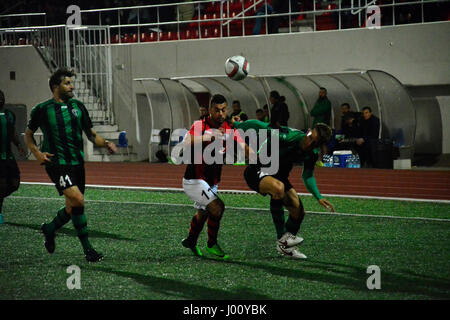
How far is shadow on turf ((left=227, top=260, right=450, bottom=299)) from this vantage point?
21.5 feet

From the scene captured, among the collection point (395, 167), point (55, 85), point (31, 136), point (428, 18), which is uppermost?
point (428, 18)

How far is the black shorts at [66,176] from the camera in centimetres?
789

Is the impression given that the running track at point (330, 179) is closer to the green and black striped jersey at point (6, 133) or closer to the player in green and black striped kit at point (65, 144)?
the green and black striped jersey at point (6, 133)

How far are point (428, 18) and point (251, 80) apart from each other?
17.9 feet

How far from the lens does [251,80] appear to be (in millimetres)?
22219

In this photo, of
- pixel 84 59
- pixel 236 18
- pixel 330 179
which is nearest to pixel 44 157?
pixel 330 179

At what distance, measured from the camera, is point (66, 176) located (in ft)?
25.9

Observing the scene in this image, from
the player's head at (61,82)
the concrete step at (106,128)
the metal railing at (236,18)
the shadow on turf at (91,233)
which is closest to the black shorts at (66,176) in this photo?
the player's head at (61,82)

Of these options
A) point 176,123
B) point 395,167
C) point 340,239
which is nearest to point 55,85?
point 340,239

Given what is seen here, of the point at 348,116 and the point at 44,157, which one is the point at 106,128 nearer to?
the point at 348,116

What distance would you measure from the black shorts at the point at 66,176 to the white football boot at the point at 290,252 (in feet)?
7.58

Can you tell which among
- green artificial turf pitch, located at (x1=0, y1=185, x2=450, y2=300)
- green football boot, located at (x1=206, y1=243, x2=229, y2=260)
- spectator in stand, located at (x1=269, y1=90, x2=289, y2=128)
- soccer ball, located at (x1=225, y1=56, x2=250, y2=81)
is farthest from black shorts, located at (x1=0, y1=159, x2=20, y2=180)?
spectator in stand, located at (x1=269, y1=90, x2=289, y2=128)
